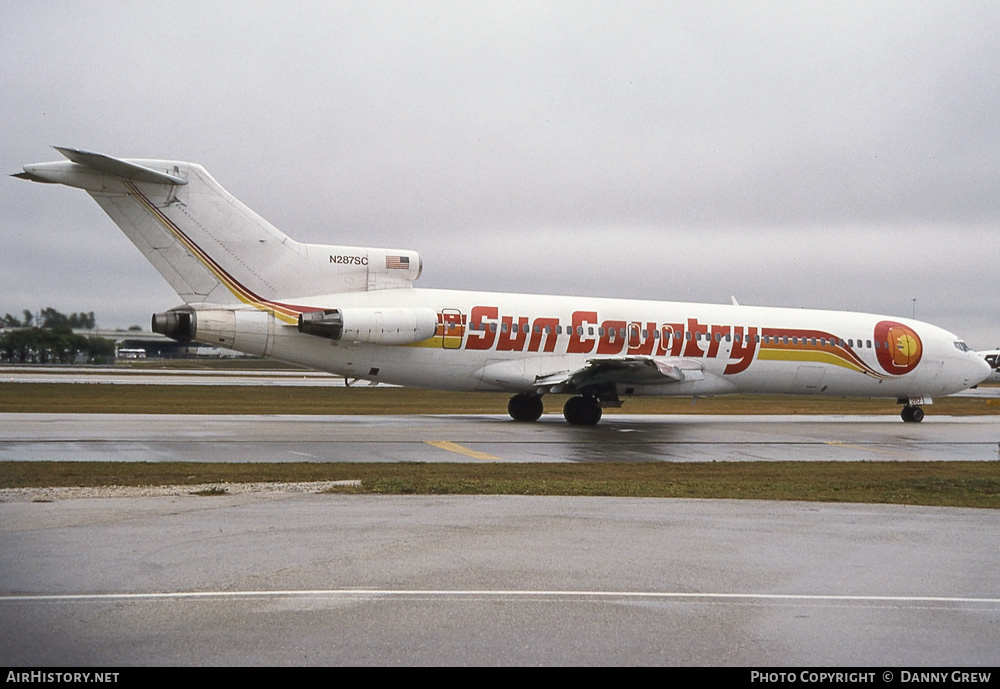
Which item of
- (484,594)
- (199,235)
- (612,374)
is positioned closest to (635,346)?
(612,374)

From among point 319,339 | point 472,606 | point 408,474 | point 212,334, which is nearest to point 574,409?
point 319,339

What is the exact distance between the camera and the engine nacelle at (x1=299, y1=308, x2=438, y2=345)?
24078mm

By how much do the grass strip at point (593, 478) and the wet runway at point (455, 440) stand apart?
1249 mm

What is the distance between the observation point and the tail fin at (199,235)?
22.3 metres

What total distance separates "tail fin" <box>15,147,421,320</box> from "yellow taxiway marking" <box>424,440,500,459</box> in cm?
635

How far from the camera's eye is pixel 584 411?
88.0 ft

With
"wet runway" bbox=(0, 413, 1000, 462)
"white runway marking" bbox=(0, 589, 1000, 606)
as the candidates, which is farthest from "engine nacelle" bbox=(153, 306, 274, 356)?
"white runway marking" bbox=(0, 589, 1000, 606)

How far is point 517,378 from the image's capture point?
26969 mm

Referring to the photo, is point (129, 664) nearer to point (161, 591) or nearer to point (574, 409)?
point (161, 591)

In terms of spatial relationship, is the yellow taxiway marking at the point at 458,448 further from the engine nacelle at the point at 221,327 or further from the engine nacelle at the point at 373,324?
the engine nacelle at the point at 221,327

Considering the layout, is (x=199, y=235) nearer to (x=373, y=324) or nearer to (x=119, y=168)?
(x=119, y=168)

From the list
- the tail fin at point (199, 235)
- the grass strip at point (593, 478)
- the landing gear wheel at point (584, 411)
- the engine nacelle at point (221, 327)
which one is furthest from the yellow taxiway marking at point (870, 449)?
the engine nacelle at point (221, 327)

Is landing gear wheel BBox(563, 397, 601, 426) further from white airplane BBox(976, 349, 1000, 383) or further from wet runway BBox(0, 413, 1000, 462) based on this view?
white airplane BBox(976, 349, 1000, 383)

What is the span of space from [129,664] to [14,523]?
495 cm
